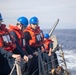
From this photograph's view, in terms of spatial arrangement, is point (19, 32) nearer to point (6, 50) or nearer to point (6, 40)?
point (6, 40)

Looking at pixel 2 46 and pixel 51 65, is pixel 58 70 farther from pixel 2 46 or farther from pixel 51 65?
pixel 2 46

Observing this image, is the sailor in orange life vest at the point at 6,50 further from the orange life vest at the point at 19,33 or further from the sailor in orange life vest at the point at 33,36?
the sailor in orange life vest at the point at 33,36

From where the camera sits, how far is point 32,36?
22.6 ft

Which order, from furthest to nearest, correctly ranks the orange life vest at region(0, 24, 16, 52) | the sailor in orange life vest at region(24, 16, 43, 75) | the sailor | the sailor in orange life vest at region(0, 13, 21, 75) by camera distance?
the sailor in orange life vest at region(24, 16, 43, 75) → the sailor → the orange life vest at region(0, 24, 16, 52) → the sailor in orange life vest at region(0, 13, 21, 75)

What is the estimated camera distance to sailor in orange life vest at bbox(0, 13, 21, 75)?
17.4 ft

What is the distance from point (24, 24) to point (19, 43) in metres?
0.47

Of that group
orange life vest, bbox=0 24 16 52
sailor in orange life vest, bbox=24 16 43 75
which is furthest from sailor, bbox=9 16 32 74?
sailor in orange life vest, bbox=24 16 43 75

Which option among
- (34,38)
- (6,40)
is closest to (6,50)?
(6,40)

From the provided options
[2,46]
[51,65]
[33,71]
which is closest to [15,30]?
[2,46]

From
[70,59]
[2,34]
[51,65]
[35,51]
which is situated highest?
[2,34]

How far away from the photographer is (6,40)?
550 cm

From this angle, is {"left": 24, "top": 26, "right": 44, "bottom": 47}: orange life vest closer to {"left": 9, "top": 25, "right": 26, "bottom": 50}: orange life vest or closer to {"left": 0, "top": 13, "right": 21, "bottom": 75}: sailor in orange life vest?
{"left": 9, "top": 25, "right": 26, "bottom": 50}: orange life vest

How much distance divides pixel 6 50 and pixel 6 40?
9.2 inches

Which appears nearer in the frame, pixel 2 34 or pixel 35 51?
pixel 2 34
